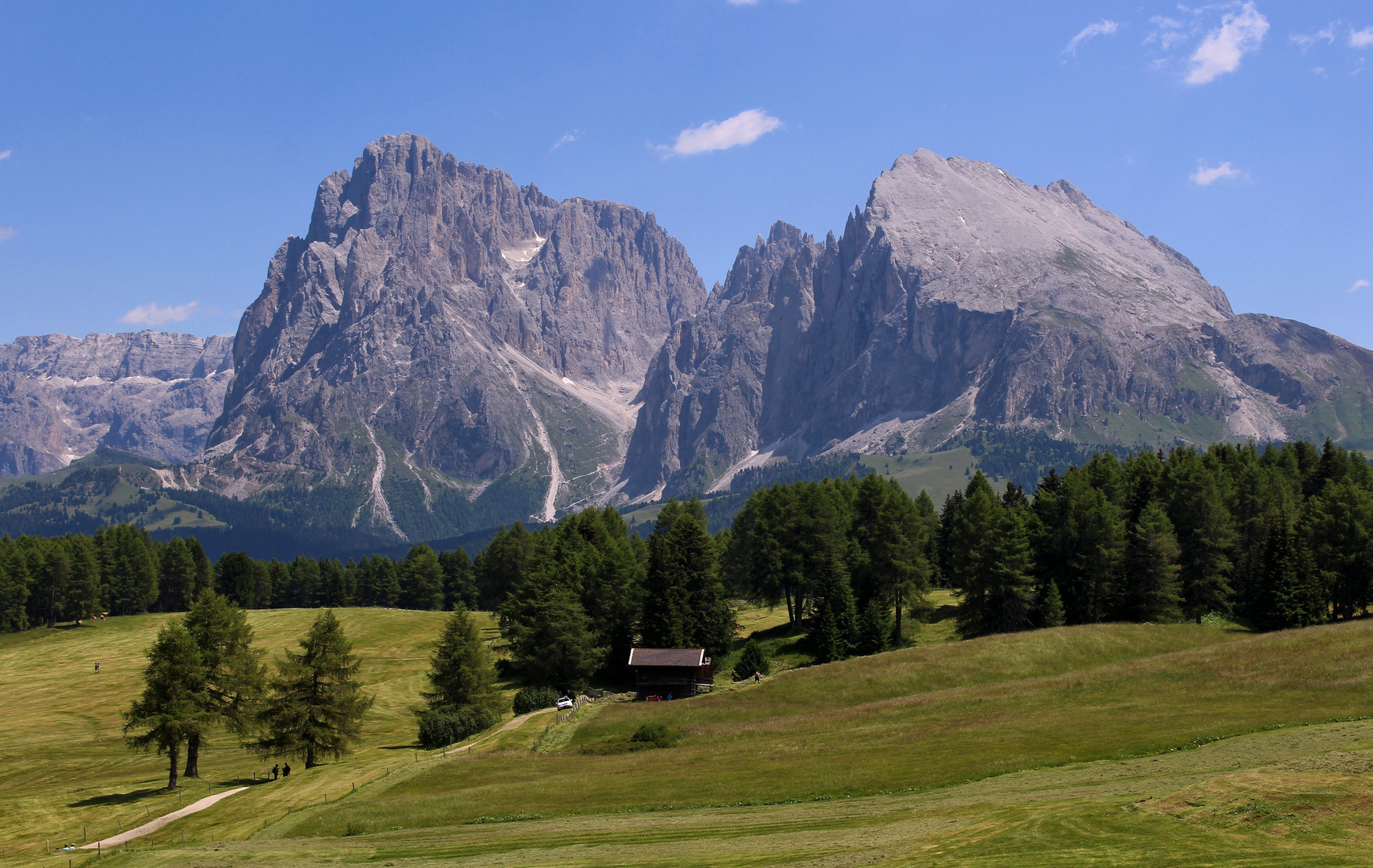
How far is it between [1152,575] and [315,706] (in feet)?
225

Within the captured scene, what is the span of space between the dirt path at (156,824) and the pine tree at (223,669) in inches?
336

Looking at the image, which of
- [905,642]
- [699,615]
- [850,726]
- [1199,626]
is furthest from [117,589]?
[1199,626]

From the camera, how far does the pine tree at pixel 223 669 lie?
6581 cm

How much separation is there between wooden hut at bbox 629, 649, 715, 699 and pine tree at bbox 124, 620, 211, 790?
32.0m

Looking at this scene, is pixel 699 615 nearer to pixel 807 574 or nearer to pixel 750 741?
pixel 807 574

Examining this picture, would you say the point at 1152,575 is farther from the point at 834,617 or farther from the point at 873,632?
the point at 834,617

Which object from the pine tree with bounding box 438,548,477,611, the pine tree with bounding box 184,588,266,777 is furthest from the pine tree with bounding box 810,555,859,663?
the pine tree with bounding box 438,548,477,611

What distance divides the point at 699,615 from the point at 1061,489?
37.1 m

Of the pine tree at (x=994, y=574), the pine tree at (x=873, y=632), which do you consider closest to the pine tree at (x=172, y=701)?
the pine tree at (x=873, y=632)

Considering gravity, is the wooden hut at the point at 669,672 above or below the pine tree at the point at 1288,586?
below

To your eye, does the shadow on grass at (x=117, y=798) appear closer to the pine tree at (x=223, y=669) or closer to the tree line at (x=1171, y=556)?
the pine tree at (x=223, y=669)

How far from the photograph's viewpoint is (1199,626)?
79.0m

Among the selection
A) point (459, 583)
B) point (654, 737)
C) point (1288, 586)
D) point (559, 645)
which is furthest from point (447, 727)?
point (459, 583)

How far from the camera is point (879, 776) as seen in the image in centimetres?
4350
